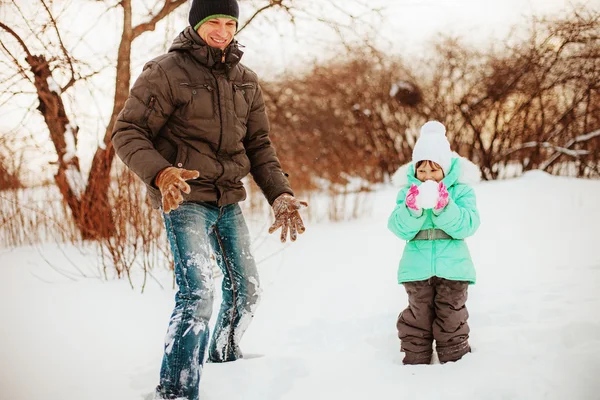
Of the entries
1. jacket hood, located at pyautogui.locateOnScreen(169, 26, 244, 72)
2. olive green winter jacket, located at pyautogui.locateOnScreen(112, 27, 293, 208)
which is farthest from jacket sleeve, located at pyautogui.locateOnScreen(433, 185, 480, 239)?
jacket hood, located at pyautogui.locateOnScreen(169, 26, 244, 72)

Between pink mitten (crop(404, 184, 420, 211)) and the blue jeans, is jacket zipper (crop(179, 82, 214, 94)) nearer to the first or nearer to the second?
the blue jeans

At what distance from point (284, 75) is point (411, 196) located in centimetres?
916

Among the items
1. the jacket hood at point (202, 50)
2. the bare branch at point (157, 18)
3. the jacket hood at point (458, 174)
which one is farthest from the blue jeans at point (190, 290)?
the bare branch at point (157, 18)

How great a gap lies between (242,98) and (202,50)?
27 cm

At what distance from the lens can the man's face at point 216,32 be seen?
223cm

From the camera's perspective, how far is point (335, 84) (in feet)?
35.3

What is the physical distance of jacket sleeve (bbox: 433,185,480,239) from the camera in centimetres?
237

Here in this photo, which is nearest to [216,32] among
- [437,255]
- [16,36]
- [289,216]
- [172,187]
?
[172,187]

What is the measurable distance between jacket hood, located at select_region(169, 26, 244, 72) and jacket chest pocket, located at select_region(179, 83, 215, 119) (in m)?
0.11

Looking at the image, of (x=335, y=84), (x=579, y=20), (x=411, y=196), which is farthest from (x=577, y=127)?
(x=411, y=196)

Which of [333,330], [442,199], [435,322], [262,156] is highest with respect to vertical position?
[262,156]

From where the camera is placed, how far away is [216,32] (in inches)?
88.0

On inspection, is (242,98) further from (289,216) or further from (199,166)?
(289,216)

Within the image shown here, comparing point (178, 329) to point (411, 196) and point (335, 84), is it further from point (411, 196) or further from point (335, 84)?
point (335, 84)
